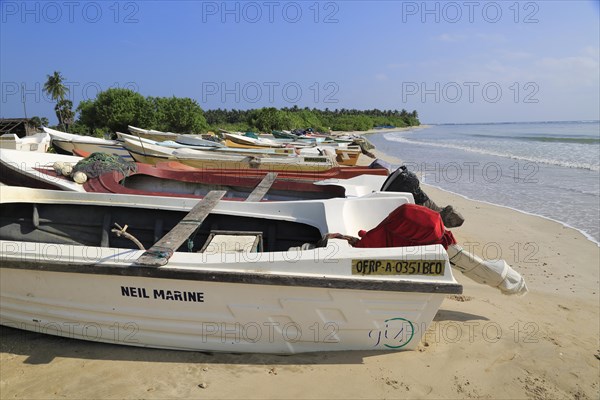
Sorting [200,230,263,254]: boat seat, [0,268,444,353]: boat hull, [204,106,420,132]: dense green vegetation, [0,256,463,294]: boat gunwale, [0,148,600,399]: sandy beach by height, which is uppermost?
[204,106,420,132]: dense green vegetation

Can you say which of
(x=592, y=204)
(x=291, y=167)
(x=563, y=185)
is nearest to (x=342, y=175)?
(x=291, y=167)

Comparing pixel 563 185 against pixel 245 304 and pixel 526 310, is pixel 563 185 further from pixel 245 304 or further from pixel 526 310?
pixel 245 304

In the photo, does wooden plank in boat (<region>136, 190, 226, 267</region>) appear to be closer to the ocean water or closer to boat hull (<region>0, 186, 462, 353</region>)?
boat hull (<region>0, 186, 462, 353</region>)

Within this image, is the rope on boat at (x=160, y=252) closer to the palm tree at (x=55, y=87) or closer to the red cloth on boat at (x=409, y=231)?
the red cloth on boat at (x=409, y=231)

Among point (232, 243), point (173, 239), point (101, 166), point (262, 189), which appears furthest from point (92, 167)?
point (232, 243)

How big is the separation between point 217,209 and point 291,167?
198 inches

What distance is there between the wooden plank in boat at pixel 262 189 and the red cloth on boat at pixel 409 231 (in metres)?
1.65

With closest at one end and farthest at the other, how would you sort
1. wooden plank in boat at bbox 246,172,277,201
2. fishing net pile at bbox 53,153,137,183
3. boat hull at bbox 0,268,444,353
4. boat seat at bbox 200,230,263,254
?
boat hull at bbox 0,268,444,353, boat seat at bbox 200,230,263,254, wooden plank in boat at bbox 246,172,277,201, fishing net pile at bbox 53,153,137,183

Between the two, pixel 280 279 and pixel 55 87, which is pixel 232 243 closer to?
pixel 280 279

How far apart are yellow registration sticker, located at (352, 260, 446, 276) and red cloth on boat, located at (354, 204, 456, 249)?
0.29 metres

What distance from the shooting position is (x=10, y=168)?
499 centimetres

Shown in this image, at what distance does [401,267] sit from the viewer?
3346mm

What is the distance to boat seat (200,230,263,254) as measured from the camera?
148 inches

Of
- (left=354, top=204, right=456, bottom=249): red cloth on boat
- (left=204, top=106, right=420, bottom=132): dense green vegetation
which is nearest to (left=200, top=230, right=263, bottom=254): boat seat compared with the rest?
(left=354, top=204, right=456, bottom=249): red cloth on boat
